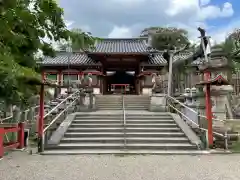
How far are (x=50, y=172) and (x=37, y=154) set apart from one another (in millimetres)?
2440

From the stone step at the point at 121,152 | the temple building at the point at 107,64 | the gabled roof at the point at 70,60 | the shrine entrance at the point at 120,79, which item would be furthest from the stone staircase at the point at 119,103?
the shrine entrance at the point at 120,79

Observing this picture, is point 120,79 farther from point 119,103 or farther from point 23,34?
point 23,34

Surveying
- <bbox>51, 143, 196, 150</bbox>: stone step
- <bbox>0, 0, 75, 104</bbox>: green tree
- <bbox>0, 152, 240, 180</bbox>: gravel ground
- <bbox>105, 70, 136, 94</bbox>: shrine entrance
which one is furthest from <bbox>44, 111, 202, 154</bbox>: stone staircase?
<bbox>105, 70, 136, 94</bbox>: shrine entrance

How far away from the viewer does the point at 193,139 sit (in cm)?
903

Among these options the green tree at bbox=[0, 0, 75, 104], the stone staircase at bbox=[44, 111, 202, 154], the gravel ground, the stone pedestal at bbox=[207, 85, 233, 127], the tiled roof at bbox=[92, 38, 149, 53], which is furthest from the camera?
the tiled roof at bbox=[92, 38, 149, 53]

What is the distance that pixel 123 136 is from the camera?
9.55m

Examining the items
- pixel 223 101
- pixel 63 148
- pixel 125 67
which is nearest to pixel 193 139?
pixel 223 101

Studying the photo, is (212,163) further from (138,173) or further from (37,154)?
(37,154)

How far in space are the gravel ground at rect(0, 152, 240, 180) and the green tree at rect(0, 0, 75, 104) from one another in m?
2.14

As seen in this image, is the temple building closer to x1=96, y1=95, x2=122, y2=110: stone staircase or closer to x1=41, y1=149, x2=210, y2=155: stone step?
x1=96, y1=95, x2=122, y2=110: stone staircase

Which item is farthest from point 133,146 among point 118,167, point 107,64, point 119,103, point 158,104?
point 107,64

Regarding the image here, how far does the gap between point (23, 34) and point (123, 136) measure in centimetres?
675

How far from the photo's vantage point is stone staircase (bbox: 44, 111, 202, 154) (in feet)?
27.9

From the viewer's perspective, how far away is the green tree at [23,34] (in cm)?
248
